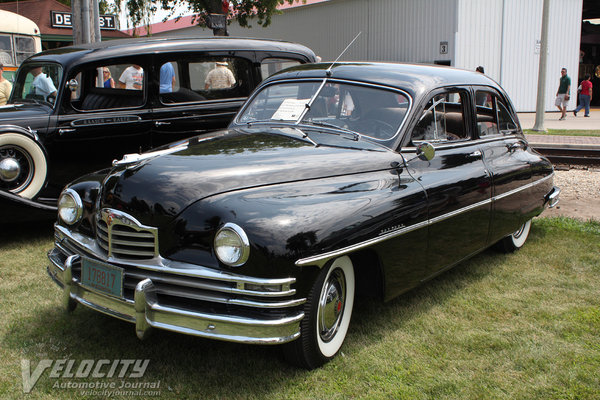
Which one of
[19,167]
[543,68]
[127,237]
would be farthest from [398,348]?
[543,68]

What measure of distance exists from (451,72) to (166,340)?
3046 mm

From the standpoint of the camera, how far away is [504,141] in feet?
16.9

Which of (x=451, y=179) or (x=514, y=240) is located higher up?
(x=451, y=179)

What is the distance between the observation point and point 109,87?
6492 mm

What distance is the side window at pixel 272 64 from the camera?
23.9 ft

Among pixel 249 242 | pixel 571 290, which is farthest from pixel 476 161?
pixel 249 242

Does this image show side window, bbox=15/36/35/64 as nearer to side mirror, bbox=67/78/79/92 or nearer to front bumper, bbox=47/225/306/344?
side mirror, bbox=67/78/79/92

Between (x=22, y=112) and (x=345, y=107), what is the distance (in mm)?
3597

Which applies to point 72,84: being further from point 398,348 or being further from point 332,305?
point 398,348

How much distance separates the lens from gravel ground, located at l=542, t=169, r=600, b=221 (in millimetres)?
6965

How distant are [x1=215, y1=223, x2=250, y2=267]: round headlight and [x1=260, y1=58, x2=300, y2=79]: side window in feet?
→ 15.3

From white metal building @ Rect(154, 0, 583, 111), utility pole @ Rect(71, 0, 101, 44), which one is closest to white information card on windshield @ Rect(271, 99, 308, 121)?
utility pole @ Rect(71, 0, 101, 44)

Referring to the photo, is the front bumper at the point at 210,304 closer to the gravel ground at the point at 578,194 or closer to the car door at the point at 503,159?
the car door at the point at 503,159

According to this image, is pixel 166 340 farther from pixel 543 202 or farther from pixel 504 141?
pixel 543 202
